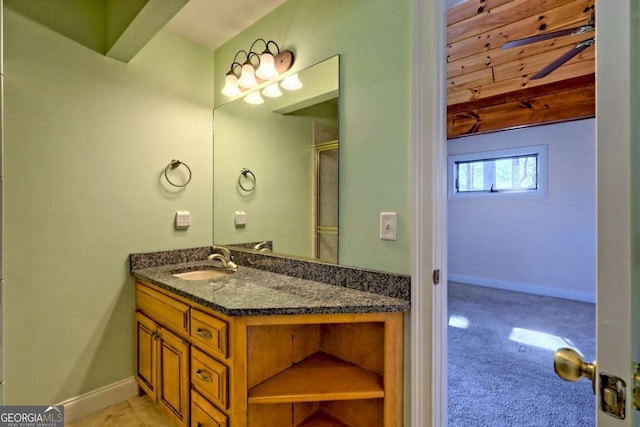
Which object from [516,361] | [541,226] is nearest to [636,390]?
[516,361]

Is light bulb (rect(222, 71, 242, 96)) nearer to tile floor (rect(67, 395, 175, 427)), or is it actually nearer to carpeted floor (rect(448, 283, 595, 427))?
tile floor (rect(67, 395, 175, 427))

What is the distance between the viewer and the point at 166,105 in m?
2.05

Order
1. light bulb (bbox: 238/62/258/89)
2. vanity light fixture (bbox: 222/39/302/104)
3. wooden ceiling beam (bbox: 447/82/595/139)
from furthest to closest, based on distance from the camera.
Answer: wooden ceiling beam (bbox: 447/82/595/139), light bulb (bbox: 238/62/258/89), vanity light fixture (bbox: 222/39/302/104)

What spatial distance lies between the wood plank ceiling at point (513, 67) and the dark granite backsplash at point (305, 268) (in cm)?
230

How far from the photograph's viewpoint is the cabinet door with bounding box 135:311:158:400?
172cm

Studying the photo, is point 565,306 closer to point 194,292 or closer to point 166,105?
point 194,292

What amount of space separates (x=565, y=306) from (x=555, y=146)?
2055 mm

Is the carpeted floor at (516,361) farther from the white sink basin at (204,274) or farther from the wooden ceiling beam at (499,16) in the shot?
the wooden ceiling beam at (499,16)

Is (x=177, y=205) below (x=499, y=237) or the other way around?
the other way around

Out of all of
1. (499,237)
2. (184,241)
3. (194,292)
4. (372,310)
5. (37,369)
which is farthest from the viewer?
(499,237)

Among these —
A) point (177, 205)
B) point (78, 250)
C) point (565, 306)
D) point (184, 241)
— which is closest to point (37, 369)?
point (78, 250)

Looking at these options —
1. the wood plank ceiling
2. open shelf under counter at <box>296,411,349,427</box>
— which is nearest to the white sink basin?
open shelf under counter at <box>296,411,349,427</box>
